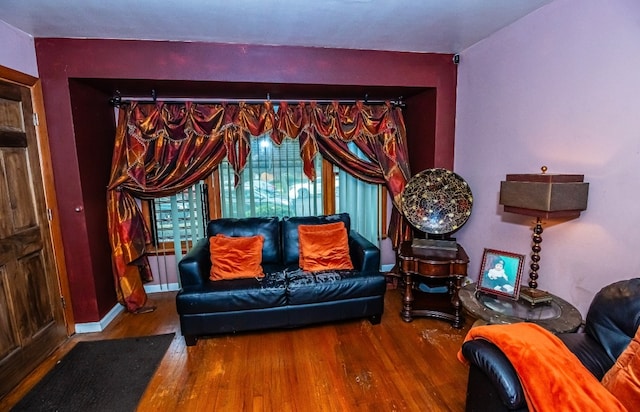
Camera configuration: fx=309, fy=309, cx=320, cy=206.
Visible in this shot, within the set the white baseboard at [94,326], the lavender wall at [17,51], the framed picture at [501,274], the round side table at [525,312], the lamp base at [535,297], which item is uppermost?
the lavender wall at [17,51]

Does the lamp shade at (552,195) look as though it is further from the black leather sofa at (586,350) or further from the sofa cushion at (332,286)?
the sofa cushion at (332,286)

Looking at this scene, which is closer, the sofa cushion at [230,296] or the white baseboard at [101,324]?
the sofa cushion at [230,296]

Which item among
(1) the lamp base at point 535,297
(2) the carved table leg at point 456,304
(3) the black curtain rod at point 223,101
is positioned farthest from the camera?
(3) the black curtain rod at point 223,101

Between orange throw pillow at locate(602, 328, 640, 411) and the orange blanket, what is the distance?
65 millimetres

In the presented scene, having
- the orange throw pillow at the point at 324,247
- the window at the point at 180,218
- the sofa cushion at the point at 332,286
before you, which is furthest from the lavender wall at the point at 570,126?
the window at the point at 180,218

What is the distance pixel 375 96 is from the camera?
3176 millimetres

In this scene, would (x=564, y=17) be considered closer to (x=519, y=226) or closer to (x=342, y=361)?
(x=519, y=226)

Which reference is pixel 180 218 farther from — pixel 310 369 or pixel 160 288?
pixel 310 369

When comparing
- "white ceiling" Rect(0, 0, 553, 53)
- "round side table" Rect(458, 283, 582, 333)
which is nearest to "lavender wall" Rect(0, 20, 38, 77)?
"white ceiling" Rect(0, 0, 553, 53)

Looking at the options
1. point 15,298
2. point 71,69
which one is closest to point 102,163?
point 71,69

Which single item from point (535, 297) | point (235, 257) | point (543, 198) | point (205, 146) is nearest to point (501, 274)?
point (535, 297)

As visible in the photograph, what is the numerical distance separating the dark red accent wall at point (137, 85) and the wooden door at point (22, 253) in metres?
0.17

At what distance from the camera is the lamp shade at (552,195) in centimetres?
169

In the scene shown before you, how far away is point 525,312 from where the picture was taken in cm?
178
